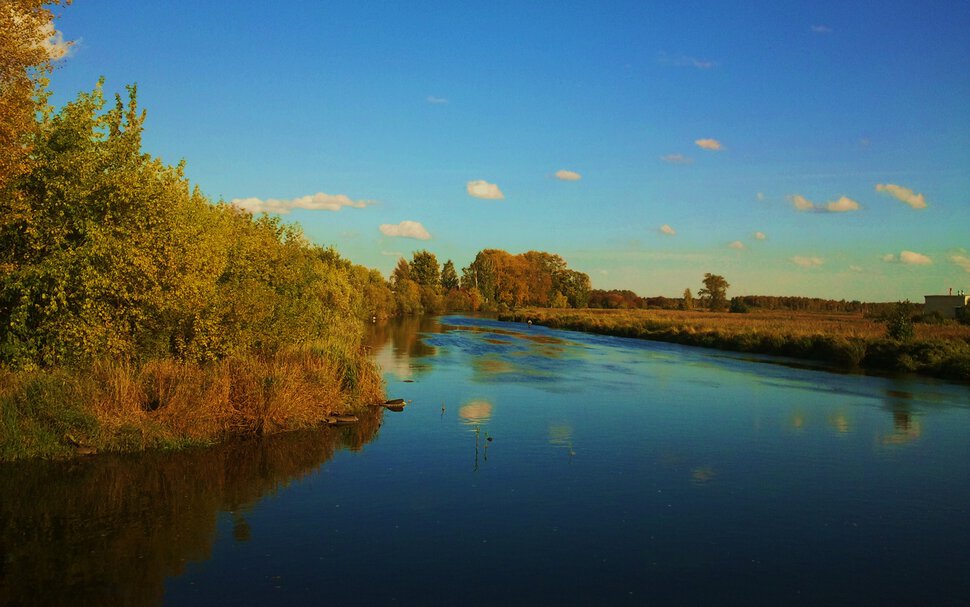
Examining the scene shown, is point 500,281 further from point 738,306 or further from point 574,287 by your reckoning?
point 738,306

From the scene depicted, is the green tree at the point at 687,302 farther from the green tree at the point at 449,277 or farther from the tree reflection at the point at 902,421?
the tree reflection at the point at 902,421

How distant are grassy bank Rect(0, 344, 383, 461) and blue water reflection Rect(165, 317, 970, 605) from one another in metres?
2.79

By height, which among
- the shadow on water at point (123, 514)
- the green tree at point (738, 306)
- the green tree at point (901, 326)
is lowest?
the shadow on water at point (123, 514)

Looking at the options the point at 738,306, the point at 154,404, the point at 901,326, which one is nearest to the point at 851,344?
the point at 901,326

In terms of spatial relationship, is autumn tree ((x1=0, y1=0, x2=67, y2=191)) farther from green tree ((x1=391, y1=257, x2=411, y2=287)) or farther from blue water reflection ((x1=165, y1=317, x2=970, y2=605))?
green tree ((x1=391, y1=257, x2=411, y2=287))

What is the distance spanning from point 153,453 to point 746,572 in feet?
42.4

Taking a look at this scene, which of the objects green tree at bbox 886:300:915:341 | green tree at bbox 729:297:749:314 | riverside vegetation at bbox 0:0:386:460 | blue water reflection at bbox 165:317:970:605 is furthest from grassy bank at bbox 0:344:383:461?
green tree at bbox 729:297:749:314

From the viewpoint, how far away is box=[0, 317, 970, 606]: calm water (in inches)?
384

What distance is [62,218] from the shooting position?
16625mm

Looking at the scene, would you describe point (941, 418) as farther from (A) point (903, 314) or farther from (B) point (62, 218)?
(B) point (62, 218)

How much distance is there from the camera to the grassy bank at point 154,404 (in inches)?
581

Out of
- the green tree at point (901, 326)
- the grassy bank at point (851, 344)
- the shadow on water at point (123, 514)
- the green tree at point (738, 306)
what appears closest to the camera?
the shadow on water at point (123, 514)

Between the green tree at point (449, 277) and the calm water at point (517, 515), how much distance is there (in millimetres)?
130047

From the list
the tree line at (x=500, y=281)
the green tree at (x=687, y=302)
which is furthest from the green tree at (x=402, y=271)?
the green tree at (x=687, y=302)
